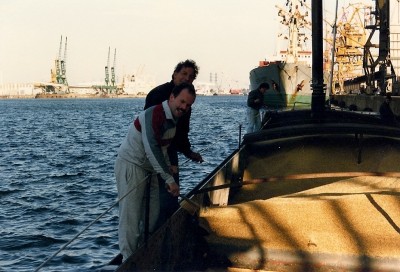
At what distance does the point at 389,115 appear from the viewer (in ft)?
42.9

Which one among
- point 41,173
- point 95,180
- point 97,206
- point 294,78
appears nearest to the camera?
point 97,206

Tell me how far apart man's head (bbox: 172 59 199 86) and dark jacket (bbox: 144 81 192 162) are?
208 millimetres

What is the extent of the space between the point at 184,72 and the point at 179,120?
0.57m

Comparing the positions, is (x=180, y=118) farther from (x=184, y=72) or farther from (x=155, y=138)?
(x=155, y=138)

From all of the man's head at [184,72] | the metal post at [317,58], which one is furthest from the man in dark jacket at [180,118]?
the metal post at [317,58]

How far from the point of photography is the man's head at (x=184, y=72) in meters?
6.02

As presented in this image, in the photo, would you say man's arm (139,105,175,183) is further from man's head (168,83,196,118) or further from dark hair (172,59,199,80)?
dark hair (172,59,199,80)

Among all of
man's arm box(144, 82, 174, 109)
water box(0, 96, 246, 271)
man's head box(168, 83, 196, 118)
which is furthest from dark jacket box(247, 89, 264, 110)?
man's head box(168, 83, 196, 118)

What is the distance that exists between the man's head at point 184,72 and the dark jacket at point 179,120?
0.21 metres

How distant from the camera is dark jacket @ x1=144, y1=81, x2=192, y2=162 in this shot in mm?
6223

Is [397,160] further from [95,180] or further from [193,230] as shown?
[95,180]

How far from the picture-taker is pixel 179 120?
6246 mm

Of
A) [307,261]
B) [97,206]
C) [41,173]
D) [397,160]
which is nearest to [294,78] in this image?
[41,173]

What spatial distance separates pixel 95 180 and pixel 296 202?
627 inches
